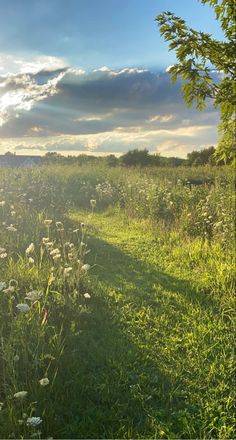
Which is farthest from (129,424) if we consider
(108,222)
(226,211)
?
(108,222)

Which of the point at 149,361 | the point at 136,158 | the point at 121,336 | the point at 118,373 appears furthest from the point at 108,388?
the point at 136,158

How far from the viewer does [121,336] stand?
4422mm

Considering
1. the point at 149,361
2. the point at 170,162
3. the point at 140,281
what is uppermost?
the point at 170,162

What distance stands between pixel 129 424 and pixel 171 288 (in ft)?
9.59

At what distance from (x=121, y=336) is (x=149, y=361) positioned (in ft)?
1.65

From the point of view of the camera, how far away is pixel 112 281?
616 cm

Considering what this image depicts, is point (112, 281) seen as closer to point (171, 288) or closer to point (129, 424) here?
point (171, 288)

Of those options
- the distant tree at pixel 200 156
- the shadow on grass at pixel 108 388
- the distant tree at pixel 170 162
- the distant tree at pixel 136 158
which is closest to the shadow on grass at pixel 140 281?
the shadow on grass at pixel 108 388

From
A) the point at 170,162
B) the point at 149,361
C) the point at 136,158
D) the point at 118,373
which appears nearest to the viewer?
the point at 118,373

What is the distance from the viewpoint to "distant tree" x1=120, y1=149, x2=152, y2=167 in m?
28.0

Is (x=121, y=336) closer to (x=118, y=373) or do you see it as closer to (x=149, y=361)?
(x=149, y=361)

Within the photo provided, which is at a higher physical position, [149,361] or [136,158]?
[136,158]

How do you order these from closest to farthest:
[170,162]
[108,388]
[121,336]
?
[108,388] < [121,336] < [170,162]

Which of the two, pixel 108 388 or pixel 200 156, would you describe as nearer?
pixel 108 388
